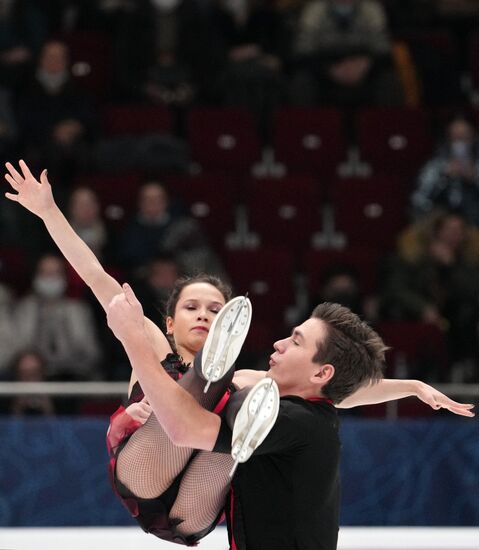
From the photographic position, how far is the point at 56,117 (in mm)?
9438

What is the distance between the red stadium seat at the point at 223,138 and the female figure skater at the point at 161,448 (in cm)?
504

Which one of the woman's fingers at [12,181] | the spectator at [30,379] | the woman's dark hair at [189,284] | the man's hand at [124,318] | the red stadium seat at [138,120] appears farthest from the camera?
the red stadium seat at [138,120]

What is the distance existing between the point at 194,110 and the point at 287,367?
5807mm

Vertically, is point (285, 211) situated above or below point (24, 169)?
below

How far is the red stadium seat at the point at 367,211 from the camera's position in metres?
9.07

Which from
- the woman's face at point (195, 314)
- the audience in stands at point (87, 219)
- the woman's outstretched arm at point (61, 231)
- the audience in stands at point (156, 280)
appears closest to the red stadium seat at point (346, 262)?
the audience in stands at point (156, 280)

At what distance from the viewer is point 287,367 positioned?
12.7ft

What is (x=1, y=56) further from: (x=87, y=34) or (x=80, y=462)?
(x=80, y=462)

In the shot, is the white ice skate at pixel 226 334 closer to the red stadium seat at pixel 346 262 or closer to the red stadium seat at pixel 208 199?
the red stadium seat at pixel 346 262

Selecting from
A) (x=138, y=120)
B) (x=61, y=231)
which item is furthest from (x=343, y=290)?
(x=61, y=231)

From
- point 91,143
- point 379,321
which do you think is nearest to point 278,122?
point 91,143

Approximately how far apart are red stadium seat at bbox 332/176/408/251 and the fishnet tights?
5.12 metres

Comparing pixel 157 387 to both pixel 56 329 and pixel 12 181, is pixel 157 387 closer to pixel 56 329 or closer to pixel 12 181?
pixel 12 181

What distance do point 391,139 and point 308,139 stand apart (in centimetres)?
65
